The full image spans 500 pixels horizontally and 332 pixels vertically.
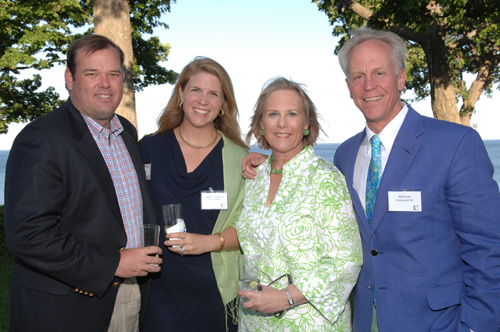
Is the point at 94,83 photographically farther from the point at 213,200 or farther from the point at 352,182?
the point at 352,182

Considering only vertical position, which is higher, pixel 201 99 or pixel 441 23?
pixel 441 23

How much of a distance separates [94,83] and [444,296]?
2410mm

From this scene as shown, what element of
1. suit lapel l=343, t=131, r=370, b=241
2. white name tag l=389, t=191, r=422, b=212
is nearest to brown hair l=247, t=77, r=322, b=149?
suit lapel l=343, t=131, r=370, b=241

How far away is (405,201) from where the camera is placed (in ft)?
7.68

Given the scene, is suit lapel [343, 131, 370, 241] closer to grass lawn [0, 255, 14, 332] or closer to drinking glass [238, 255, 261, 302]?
drinking glass [238, 255, 261, 302]

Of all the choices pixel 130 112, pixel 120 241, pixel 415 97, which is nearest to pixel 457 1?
pixel 130 112

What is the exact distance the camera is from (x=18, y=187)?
2.20m

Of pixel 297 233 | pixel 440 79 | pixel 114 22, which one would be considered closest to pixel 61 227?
pixel 297 233

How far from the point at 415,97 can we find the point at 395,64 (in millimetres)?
20685

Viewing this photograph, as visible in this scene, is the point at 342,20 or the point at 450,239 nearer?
the point at 450,239

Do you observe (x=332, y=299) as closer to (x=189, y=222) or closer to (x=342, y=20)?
(x=189, y=222)

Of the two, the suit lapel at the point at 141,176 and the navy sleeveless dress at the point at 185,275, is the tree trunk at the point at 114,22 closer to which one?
the suit lapel at the point at 141,176

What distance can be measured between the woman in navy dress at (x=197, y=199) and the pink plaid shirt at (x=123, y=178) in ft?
0.78

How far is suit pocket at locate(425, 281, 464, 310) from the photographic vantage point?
2275 mm
